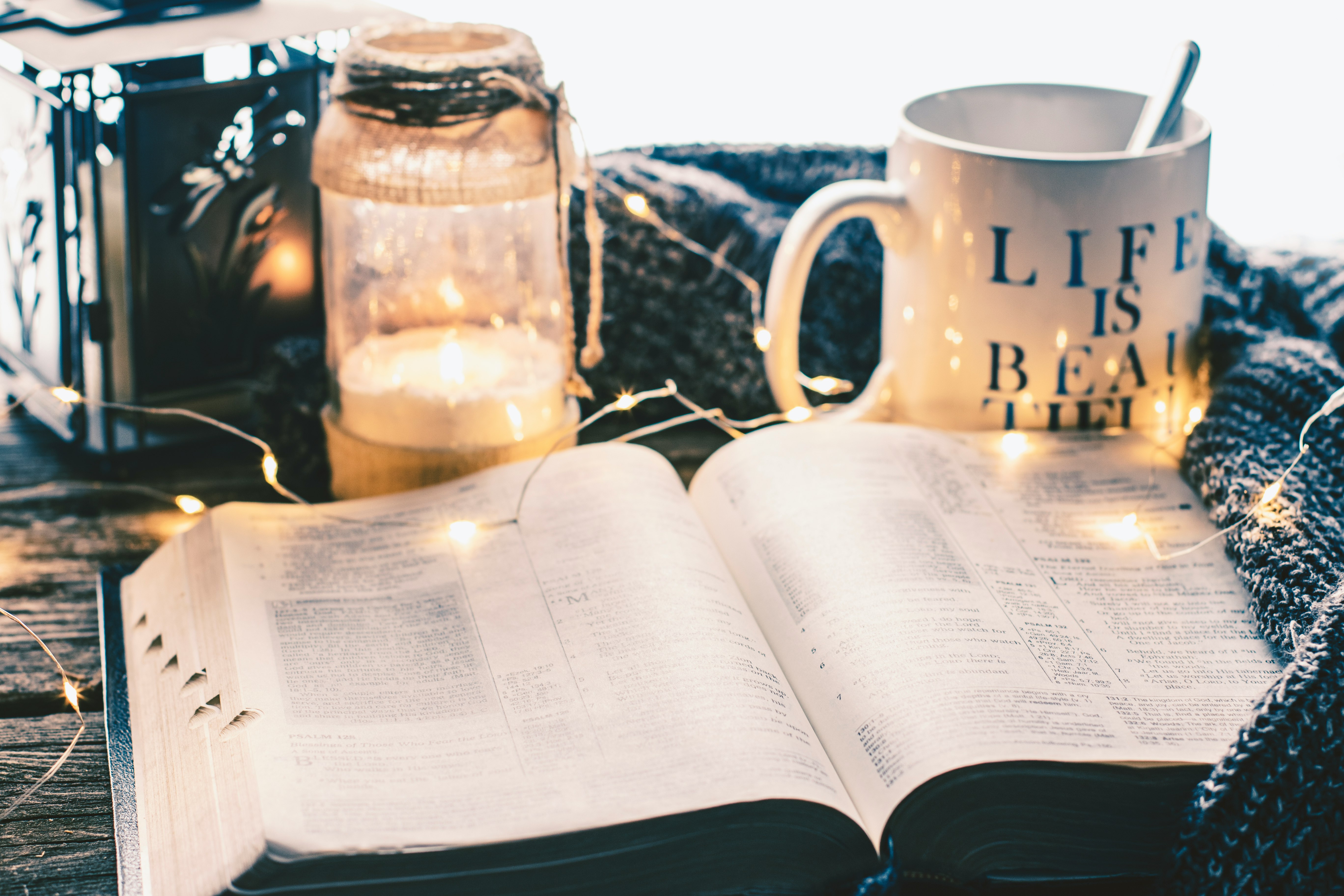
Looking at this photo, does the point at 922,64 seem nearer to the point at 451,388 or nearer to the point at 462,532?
the point at 451,388

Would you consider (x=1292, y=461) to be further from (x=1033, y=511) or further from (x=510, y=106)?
(x=510, y=106)

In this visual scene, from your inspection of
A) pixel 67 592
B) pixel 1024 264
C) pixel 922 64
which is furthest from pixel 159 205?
pixel 922 64

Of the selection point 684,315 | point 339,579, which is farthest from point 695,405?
point 339,579

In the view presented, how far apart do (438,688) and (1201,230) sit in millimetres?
551

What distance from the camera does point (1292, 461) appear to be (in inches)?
27.2

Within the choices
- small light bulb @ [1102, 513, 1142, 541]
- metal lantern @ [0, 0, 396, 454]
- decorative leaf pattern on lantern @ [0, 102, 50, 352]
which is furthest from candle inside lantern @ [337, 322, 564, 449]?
small light bulb @ [1102, 513, 1142, 541]

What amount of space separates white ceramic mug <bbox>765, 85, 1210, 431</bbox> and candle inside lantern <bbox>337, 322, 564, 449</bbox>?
163 mm

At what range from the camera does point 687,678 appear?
0.55 meters

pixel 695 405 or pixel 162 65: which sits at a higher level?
pixel 162 65

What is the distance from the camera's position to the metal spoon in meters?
0.72

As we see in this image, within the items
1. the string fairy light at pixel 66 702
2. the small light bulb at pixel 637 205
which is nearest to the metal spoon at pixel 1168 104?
the small light bulb at pixel 637 205

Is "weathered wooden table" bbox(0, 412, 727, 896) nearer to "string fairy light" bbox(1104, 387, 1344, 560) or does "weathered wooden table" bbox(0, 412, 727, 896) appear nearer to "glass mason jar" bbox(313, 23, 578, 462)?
"glass mason jar" bbox(313, 23, 578, 462)

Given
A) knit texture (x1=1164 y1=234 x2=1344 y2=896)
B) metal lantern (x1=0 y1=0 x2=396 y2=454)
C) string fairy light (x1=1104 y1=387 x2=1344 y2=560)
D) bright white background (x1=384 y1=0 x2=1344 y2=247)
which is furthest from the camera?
bright white background (x1=384 y1=0 x2=1344 y2=247)

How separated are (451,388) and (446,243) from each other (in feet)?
0.45
